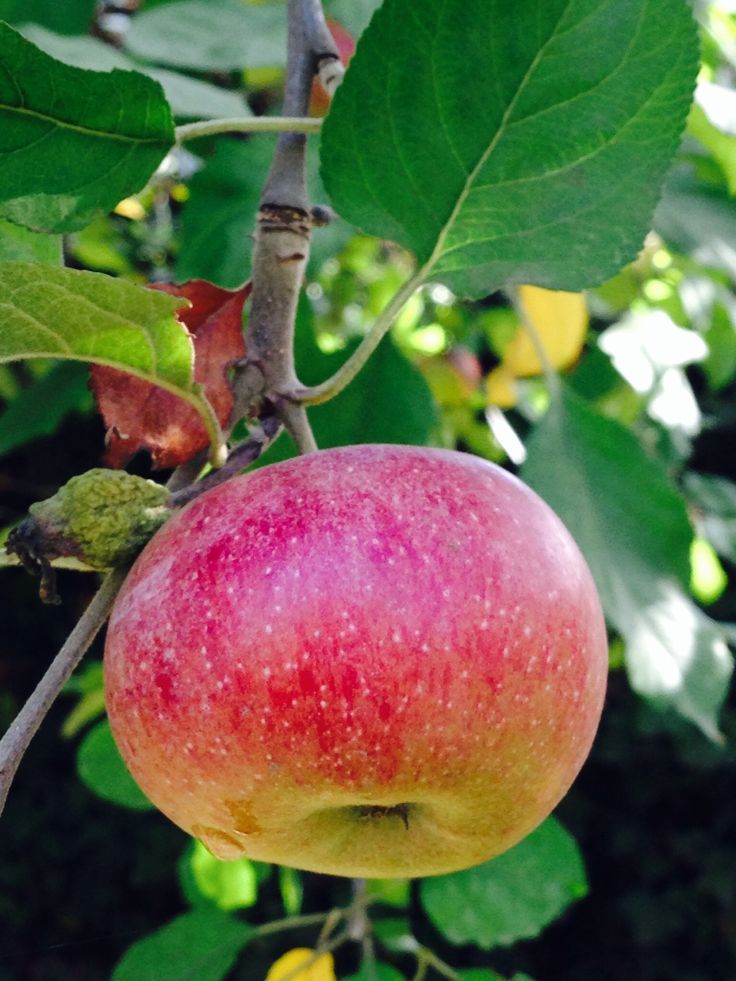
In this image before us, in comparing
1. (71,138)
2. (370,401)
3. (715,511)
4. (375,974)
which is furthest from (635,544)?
(71,138)

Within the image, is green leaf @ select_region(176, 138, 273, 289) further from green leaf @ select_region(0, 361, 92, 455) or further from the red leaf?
the red leaf

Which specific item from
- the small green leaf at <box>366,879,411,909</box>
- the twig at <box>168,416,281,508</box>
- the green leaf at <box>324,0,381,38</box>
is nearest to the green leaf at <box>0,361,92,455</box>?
the green leaf at <box>324,0,381,38</box>

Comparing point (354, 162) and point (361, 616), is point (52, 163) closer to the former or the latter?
point (354, 162)

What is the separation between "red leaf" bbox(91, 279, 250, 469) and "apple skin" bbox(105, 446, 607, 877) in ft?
0.19

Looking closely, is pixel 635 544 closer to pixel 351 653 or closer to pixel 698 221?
pixel 698 221

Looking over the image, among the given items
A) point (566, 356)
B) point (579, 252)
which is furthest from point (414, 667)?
point (566, 356)

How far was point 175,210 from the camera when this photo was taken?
230cm

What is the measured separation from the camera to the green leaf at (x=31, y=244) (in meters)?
0.57

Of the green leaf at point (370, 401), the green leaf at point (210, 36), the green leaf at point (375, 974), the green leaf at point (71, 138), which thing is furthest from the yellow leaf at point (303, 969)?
the green leaf at point (210, 36)

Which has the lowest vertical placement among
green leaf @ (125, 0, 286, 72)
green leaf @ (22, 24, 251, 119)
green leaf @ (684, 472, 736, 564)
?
green leaf @ (684, 472, 736, 564)

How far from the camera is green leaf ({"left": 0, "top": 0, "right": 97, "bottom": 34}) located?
102cm

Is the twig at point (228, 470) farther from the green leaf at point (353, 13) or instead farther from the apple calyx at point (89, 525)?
the green leaf at point (353, 13)

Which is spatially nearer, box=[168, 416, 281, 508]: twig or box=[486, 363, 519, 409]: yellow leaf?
box=[168, 416, 281, 508]: twig

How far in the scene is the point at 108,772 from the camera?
1026mm
